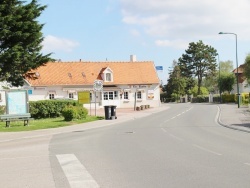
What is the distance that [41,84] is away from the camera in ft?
197

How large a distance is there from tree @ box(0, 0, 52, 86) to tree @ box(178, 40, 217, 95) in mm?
81330

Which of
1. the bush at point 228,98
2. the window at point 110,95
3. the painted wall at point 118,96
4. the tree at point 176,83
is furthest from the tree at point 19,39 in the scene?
the tree at point 176,83

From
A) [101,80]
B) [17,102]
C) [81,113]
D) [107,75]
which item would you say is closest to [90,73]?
[107,75]

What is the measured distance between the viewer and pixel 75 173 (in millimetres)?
9828

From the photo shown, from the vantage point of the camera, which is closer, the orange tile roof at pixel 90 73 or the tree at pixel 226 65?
the orange tile roof at pixel 90 73

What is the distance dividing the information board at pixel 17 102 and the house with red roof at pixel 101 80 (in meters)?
30.3

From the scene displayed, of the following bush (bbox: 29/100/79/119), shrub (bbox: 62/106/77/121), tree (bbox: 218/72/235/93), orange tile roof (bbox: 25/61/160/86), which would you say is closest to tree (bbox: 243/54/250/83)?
tree (bbox: 218/72/235/93)

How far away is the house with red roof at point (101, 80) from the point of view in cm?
6056

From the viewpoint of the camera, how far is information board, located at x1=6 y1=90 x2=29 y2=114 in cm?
2806

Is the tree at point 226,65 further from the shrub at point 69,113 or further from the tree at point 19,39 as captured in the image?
the shrub at point 69,113

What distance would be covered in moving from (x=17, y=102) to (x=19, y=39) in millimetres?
A: 5819

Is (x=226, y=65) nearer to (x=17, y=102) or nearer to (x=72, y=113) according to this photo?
(x=72, y=113)

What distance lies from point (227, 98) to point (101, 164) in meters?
71.0

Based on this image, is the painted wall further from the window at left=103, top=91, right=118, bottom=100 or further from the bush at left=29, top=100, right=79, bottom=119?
the bush at left=29, top=100, right=79, bottom=119
